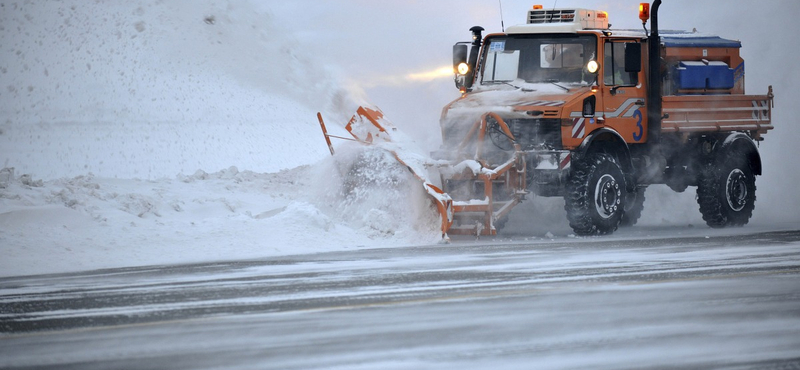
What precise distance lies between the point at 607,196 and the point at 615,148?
0.81 metres

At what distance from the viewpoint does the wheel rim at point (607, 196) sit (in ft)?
41.5

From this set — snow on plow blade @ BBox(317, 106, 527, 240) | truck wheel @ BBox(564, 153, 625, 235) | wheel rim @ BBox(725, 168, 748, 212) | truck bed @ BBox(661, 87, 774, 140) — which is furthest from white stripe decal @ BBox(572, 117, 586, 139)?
wheel rim @ BBox(725, 168, 748, 212)

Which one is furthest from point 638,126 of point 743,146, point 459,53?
point 459,53

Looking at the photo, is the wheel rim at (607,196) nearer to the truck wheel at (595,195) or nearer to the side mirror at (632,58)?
the truck wheel at (595,195)

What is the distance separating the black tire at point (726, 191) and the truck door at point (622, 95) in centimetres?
159

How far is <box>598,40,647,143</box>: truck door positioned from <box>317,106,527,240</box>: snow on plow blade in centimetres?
144

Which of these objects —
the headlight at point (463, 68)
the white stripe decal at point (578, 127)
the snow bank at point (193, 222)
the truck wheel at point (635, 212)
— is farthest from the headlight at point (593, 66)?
the truck wheel at point (635, 212)

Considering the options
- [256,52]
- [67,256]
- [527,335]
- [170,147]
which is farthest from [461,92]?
[256,52]

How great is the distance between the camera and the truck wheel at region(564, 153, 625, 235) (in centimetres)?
1245

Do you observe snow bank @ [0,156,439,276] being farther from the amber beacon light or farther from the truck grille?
the amber beacon light

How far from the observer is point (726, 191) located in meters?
14.5

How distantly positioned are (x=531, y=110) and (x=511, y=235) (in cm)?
174

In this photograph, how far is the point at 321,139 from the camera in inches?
1162

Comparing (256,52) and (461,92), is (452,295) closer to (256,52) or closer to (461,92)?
(461,92)
